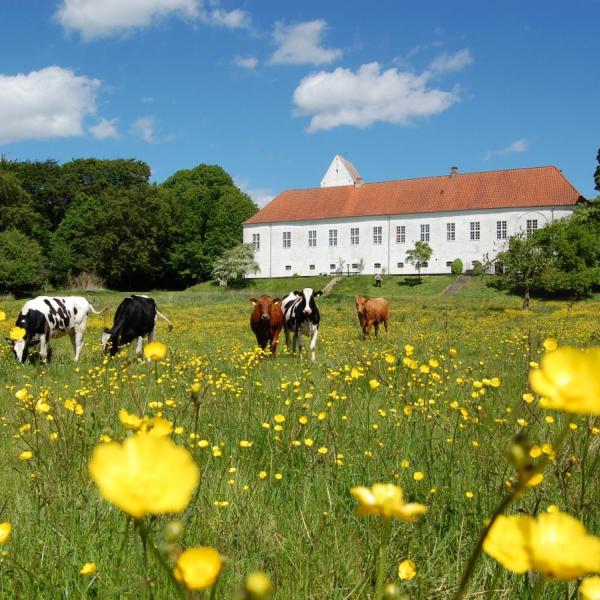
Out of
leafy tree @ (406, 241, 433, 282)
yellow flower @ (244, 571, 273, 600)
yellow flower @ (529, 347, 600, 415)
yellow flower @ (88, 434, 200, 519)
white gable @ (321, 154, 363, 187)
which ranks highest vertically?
white gable @ (321, 154, 363, 187)

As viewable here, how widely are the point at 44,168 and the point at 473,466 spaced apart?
228ft

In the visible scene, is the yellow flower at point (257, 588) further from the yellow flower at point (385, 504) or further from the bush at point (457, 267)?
the bush at point (457, 267)

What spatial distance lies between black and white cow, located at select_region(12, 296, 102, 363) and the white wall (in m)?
50.4

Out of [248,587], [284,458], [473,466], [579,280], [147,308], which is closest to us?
[248,587]

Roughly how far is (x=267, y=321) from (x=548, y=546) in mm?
10466

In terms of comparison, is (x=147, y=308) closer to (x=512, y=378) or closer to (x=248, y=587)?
(x=512, y=378)

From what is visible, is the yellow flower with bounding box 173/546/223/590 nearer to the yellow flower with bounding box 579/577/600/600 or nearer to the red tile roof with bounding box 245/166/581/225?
the yellow flower with bounding box 579/577/600/600

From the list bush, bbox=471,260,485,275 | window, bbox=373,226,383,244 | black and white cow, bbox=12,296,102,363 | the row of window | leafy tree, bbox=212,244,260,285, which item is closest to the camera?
black and white cow, bbox=12,296,102,363

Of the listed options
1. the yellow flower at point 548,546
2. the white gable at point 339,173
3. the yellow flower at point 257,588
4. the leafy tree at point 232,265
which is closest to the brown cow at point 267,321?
the yellow flower at point 548,546

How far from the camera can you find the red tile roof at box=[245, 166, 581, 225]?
56.3 m

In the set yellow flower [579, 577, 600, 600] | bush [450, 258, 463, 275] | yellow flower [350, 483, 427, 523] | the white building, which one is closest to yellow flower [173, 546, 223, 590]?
yellow flower [350, 483, 427, 523]

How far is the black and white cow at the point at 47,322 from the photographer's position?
9.84m

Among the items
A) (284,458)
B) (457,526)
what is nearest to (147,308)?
(284,458)

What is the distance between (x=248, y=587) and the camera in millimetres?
479
